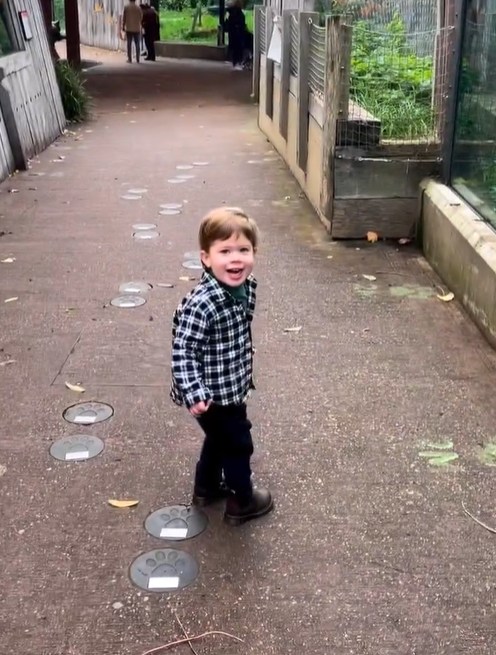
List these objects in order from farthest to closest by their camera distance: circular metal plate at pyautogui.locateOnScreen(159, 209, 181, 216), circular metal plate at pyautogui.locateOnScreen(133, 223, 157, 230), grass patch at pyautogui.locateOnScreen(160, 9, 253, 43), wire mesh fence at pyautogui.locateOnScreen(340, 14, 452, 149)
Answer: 1. grass patch at pyautogui.locateOnScreen(160, 9, 253, 43)
2. circular metal plate at pyautogui.locateOnScreen(159, 209, 181, 216)
3. circular metal plate at pyautogui.locateOnScreen(133, 223, 157, 230)
4. wire mesh fence at pyautogui.locateOnScreen(340, 14, 452, 149)

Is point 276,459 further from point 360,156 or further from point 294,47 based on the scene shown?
point 294,47

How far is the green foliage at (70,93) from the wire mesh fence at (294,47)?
5.11m

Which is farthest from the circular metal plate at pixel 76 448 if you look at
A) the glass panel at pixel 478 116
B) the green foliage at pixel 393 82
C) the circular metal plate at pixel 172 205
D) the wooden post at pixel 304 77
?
the wooden post at pixel 304 77

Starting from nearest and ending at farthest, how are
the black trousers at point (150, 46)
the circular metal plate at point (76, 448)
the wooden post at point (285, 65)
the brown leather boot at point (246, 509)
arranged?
the brown leather boot at point (246, 509), the circular metal plate at point (76, 448), the wooden post at point (285, 65), the black trousers at point (150, 46)

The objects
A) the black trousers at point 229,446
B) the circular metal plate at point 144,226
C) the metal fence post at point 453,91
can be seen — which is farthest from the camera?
the circular metal plate at point 144,226

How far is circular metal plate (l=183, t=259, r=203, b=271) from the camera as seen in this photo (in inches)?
235

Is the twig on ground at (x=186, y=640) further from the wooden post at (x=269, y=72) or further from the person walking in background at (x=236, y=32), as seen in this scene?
the person walking in background at (x=236, y=32)

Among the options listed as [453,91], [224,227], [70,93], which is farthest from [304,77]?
[70,93]

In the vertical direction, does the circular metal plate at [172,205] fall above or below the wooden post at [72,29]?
below

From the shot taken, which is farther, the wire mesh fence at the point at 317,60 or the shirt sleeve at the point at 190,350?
the wire mesh fence at the point at 317,60

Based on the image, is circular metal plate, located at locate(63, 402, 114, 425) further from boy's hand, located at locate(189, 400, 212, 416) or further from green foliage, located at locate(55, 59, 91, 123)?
green foliage, located at locate(55, 59, 91, 123)

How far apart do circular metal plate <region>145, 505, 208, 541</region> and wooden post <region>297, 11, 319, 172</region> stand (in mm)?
5271

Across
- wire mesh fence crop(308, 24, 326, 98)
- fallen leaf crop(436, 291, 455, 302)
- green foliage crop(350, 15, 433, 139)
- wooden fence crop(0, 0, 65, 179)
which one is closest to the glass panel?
fallen leaf crop(436, 291, 455, 302)

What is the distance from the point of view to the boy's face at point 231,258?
2721 millimetres
